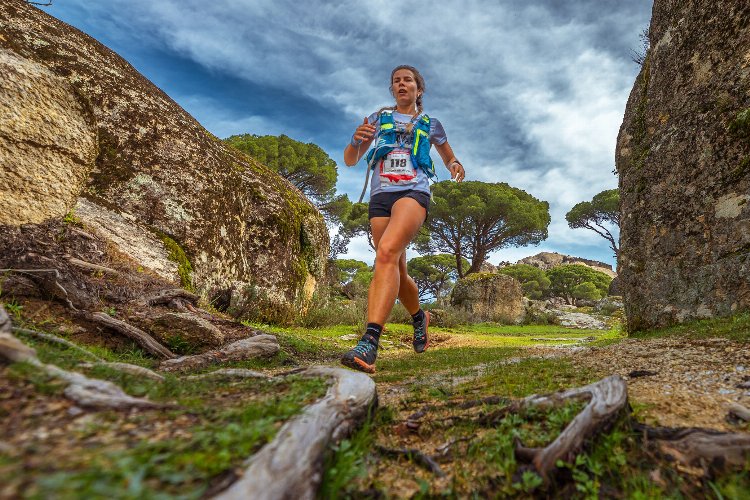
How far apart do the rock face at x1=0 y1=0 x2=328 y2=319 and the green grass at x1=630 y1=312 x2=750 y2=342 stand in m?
5.67

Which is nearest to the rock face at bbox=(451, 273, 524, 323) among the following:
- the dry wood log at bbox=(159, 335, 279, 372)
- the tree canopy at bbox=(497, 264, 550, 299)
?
the dry wood log at bbox=(159, 335, 279, 372)

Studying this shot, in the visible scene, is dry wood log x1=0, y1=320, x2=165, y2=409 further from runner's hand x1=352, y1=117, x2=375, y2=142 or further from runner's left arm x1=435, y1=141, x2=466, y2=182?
runner's left arm x1=435, y1=141, x2=466, y2=182

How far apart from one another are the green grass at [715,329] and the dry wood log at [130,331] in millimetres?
4390

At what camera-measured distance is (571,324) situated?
19.6 m

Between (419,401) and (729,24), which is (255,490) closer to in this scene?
(419,401)

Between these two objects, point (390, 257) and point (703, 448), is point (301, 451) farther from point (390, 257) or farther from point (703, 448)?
point (390, 257)

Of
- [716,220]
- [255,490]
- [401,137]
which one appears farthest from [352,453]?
[716,220]

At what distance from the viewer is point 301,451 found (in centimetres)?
114

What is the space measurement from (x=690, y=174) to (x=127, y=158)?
696 centimetres

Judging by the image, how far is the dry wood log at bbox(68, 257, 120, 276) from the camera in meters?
4.09

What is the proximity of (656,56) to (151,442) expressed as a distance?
23.0 ft

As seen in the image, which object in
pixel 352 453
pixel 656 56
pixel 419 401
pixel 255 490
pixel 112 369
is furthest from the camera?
pixel 656 56

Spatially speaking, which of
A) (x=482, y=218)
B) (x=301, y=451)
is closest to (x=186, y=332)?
(x=301, y=451)

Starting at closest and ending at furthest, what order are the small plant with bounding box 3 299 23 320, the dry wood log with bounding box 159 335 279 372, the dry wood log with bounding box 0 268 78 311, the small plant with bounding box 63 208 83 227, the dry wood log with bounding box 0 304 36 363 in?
the dry wood log with bounding box 0 304 36 363 → the small plant with bounding box 3 299 23 320 → the dry wood log with bounding box 159 335 279 372 → the dry wood log with bounding box 0 268 78 311 → the small plant with bounding box 63 208 83 227
